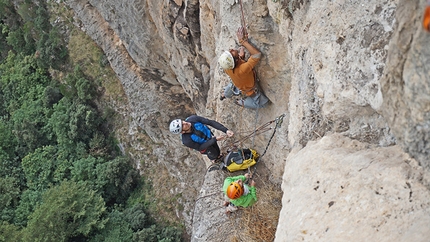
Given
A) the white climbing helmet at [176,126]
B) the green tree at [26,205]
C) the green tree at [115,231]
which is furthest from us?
the green tree at [26,205]

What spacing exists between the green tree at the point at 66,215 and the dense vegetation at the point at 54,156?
4 centimetres

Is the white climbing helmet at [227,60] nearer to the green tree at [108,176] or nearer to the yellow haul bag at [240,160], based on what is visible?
the yellow haul bag at [240,160]

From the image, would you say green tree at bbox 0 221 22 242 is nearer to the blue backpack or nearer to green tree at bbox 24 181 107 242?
green tree at bbox 24 181 107 242

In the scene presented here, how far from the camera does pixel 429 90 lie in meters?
2.61

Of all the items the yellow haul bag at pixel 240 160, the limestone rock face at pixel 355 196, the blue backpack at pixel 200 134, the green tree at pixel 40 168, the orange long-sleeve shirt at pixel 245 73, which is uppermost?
the orange long-sleeve shirt at pixel 245 73

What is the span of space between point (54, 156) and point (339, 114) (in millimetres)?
15422

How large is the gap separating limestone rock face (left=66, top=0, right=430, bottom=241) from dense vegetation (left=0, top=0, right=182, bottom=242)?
8331 mm

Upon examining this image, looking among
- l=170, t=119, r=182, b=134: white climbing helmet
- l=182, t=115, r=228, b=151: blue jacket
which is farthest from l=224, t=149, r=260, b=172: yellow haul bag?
l=170, t=119, r=182, b=134: white climbing helmet

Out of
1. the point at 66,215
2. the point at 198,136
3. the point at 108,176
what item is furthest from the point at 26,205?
the point at 198,136

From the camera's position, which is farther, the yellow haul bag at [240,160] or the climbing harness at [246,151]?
the yellow haul bag at [240,160]

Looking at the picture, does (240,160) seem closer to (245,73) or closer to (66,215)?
(245,73)

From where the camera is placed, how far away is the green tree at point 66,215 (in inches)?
536

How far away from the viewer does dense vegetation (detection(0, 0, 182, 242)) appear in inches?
558

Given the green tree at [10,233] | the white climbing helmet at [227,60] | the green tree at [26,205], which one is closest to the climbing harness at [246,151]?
the white climbing helmet at [227,60]
